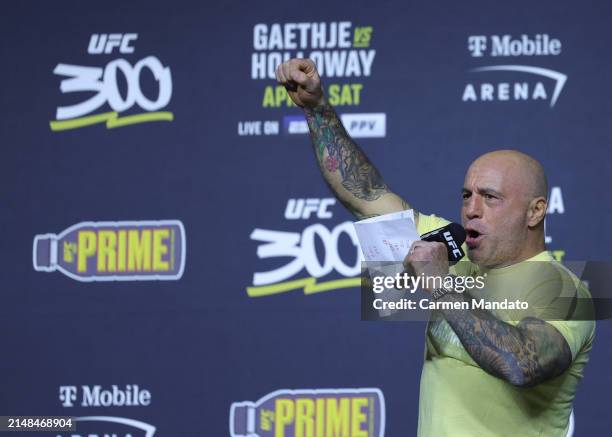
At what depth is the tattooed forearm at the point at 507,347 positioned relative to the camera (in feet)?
5.13

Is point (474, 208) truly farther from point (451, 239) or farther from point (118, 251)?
point (118, 251)

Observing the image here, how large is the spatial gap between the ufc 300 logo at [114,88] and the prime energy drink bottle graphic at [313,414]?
0.90 metres

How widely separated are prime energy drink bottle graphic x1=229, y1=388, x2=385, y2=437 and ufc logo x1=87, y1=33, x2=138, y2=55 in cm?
113

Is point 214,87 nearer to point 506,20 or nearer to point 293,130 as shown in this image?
point 293,130

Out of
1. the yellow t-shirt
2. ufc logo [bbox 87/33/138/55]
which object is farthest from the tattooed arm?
ufc logo [bbox 87/33/138/55]

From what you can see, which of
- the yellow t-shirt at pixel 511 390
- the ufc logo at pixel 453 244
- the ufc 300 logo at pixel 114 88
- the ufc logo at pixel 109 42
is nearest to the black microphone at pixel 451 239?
the ufc logo at pixel 453 244

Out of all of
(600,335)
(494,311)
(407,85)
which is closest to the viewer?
(494,311)

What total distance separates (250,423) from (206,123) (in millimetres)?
892

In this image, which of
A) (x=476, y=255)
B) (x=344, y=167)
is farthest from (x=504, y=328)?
(x=344, y=167)

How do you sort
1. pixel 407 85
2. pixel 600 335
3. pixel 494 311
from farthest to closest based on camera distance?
1. pixel 407 85
2. pixel 600 335
3. pixel 494 311

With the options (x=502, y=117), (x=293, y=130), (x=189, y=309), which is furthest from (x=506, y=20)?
(x=189, y=309)

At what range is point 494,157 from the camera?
184 centimetres

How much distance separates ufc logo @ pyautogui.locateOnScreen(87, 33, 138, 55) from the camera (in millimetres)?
3164

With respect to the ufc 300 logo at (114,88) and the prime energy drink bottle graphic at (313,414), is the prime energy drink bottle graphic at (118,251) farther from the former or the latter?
the prime energy drink bottle graphic at (313,414)
